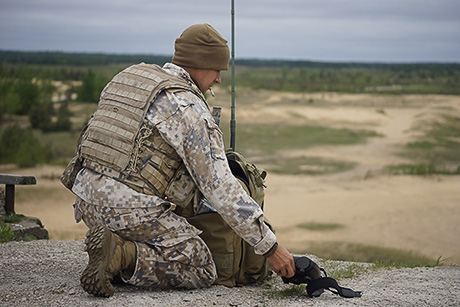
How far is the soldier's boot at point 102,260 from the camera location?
3604mm

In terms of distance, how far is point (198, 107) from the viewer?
3793 mm

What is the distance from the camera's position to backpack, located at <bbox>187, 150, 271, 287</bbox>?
13.4 ft

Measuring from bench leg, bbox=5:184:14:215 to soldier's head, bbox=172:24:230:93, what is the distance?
2.91 m

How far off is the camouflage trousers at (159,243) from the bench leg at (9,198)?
2474mm

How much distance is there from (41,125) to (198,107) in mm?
18064

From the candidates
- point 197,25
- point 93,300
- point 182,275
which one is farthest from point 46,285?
point 197,25

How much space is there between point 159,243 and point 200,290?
43 centimetres

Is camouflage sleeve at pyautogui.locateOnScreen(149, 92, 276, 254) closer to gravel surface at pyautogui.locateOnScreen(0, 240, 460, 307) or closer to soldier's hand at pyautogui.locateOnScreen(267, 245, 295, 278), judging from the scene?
soldier's hand at pyautogui.locateOnScreen(267, 245, 295, 278)

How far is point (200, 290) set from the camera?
3977mm

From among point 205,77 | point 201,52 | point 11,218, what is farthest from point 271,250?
point 11,218

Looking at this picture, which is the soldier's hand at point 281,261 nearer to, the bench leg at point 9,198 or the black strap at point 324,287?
the black strap at point 324,287

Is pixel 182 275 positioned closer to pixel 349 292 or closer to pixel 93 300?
pixel 93 300

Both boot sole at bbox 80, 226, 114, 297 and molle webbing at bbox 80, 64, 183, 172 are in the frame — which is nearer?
boot sole at bbox 80, 226, 114, 297

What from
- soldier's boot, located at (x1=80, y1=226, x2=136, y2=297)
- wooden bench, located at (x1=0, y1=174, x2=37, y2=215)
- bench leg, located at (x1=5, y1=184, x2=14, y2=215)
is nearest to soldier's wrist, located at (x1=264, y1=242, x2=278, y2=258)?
soldier's boot, located at (x1=80, y1=226, x2=136, y2=297)
